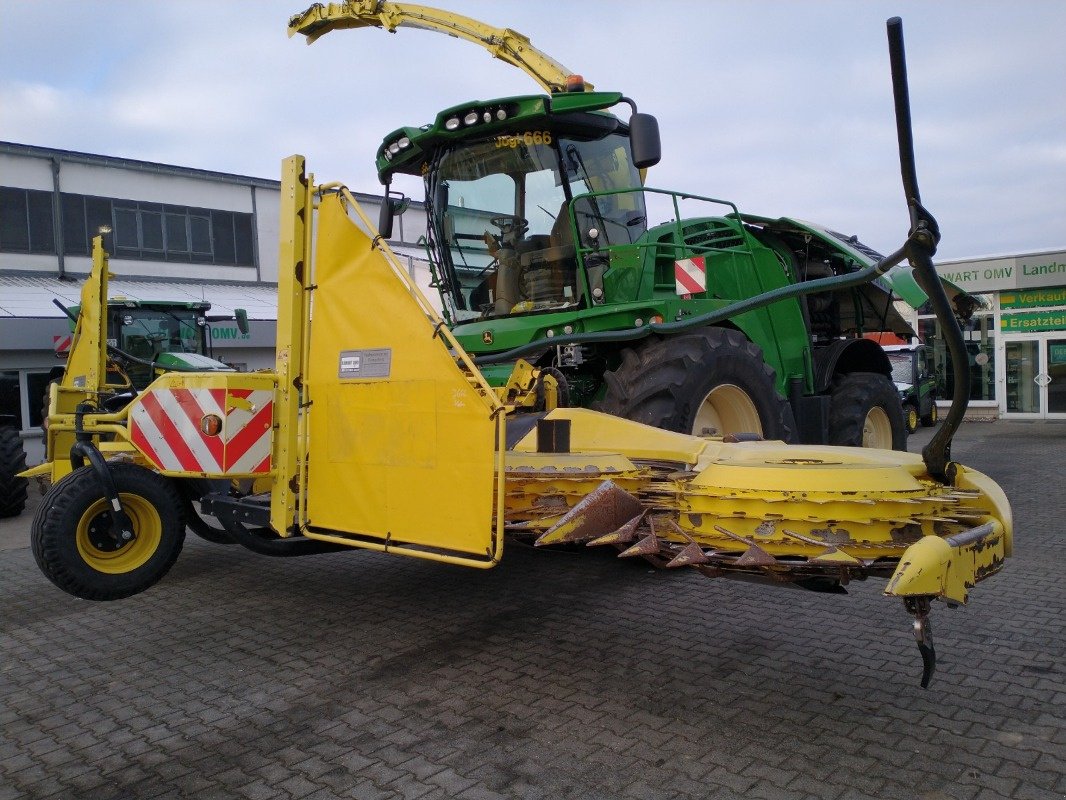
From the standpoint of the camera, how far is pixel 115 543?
4117 mm

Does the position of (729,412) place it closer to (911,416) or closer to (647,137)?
(647,137)

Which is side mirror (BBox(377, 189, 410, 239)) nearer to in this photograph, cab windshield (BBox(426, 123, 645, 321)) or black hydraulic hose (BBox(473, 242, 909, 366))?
cab windshield (BBox(426, 123, 645, 321))

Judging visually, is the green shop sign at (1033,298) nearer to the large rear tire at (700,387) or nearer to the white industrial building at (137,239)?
the white industrial building at (137,239)

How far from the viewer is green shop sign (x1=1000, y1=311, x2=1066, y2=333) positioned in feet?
63.8

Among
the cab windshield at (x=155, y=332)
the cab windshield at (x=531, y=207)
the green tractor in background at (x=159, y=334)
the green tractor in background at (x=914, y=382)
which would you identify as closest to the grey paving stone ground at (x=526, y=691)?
the cab windshield at (x=531, y=207)

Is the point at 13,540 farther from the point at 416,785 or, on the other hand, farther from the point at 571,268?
the point at 416,785

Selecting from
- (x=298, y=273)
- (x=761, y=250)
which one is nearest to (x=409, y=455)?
(x=298, y=273)

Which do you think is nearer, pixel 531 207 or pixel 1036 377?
pixel 531 207

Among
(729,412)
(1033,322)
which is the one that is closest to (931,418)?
(1033,322)

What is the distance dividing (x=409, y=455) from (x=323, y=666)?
1.25 metres

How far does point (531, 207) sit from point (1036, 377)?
60.6 feet

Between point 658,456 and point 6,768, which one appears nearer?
point 6,768

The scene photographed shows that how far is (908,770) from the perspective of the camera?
9.36ft

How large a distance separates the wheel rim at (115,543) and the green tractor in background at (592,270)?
2340 mm
